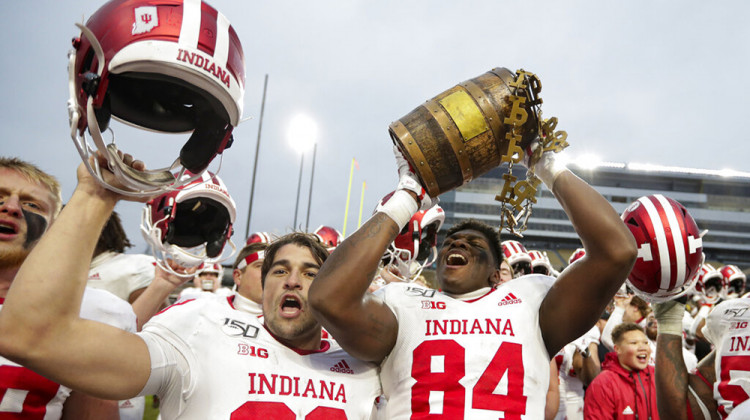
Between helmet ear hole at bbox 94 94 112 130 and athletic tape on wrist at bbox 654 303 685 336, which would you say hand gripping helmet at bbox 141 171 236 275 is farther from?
athletic tape on wrist at bbox 654 303 685 336

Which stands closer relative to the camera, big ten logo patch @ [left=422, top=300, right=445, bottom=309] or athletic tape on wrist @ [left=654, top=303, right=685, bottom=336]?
big ten logo patch @ [left=422, top=300, right=445, bottom=309]

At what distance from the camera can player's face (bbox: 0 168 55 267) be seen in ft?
6.01

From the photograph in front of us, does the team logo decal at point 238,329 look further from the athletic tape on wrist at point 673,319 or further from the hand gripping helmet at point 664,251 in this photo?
the athletic tape on wrist at point 673,319

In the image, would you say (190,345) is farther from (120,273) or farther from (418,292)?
(120,273)

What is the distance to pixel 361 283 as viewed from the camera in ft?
6.79

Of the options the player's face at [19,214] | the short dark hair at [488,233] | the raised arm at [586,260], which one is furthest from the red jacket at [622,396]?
the player's face at [19,214]

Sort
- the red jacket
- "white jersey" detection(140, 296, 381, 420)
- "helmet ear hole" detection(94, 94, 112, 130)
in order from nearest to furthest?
"helmet ear hole" detection(94, 94, 112, 130)
"white jersey" detection(140, 296, 381, 420)
the red jacket

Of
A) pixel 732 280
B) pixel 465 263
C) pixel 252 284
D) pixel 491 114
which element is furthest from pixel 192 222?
pixel 732 280

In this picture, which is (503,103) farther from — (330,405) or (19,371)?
(19,371)

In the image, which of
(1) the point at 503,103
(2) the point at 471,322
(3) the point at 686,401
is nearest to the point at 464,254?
(2) the point at 471,322

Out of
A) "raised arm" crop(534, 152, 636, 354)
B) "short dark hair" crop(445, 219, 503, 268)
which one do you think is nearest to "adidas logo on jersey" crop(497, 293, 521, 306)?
"raised arm" crop(534, 152, 636, 354)

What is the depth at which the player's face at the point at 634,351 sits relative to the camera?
429 cm

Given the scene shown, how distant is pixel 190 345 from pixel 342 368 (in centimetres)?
66

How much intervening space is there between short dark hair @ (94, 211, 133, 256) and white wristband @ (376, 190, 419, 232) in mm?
2365
